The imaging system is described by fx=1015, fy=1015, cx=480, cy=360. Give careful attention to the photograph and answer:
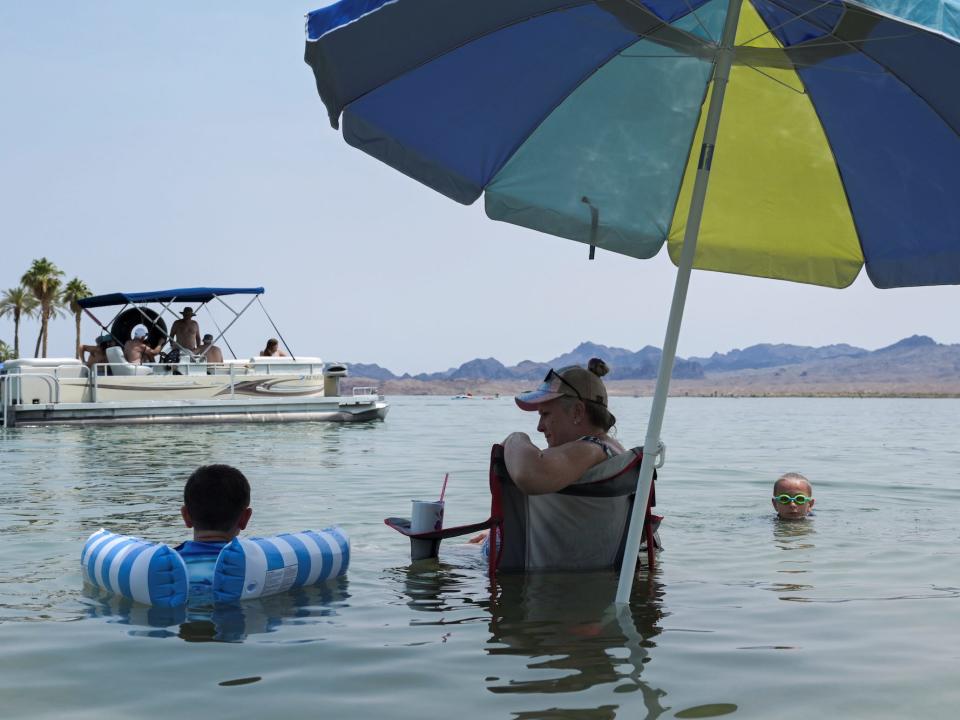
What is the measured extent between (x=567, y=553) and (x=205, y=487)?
6.18 ft

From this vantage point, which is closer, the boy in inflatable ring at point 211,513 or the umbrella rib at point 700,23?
the umbrella rib at point 700,23

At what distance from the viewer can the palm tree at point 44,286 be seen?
229 feet

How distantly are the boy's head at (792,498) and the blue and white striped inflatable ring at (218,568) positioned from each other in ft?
15.8

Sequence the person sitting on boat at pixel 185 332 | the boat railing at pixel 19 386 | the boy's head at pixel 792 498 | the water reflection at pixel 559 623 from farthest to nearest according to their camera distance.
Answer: the person sitting on boat at pixel 185 332, the boat railing at pixel 19 386, the boy's head at pixel 792 498, the water reflection at pixel 559 623

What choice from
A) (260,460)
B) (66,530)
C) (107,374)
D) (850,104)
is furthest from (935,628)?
(107,374)

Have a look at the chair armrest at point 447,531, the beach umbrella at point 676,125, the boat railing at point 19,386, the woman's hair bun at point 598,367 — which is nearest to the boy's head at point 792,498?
the beach umbrella at point 676,125

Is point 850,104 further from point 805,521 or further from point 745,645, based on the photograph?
point 805,521

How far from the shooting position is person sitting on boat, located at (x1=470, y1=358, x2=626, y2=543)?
4.89 metres

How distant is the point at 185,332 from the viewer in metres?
26.1

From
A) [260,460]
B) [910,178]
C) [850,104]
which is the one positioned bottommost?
[260,460]

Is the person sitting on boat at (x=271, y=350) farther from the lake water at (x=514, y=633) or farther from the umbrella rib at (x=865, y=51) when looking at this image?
the umbrella rib at (x=865, y=51)

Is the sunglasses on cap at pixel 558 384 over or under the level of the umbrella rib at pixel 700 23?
under

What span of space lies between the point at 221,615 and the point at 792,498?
558cm

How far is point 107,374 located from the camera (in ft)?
85.0
